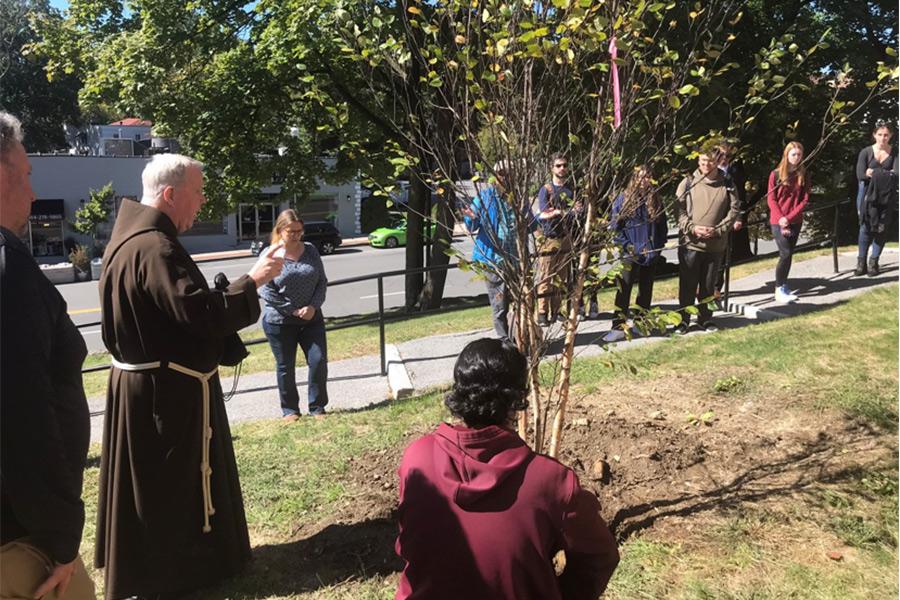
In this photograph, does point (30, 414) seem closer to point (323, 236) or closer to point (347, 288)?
point (347, 288)

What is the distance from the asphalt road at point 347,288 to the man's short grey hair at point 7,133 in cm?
1175

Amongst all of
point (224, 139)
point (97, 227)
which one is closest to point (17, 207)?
point (224, 139)

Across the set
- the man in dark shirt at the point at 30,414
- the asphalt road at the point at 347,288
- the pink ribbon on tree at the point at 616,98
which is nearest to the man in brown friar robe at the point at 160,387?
the man in dark shirt at the point at 30,414

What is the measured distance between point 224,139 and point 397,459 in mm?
12066

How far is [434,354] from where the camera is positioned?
793 cm

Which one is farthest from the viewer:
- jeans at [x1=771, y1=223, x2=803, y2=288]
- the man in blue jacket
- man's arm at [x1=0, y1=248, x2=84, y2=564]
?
jeans at [x1=771, y1=223, x2=803, y2=288]

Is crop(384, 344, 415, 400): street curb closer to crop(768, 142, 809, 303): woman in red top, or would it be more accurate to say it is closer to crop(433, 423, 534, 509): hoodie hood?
crop(768, 142, 809, 303): woman in red top

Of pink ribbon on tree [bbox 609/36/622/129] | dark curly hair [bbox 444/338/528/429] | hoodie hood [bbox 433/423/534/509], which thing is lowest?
hoodie hood [bbox 433/423/534/509]

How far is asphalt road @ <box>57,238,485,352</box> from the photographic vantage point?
823 inches

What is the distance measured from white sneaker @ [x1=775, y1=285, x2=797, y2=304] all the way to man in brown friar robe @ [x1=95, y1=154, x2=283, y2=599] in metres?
6.61

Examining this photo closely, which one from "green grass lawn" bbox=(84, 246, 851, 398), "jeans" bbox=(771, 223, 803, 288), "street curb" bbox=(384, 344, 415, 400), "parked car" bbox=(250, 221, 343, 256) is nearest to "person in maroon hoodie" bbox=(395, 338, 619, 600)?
"street curb" bbox=(384, 344, 415, 400)

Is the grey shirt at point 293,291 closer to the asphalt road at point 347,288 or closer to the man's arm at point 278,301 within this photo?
the man's arm at point 278,301

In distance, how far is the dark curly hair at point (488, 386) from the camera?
7.16 feet

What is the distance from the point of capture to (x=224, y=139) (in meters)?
15.1
